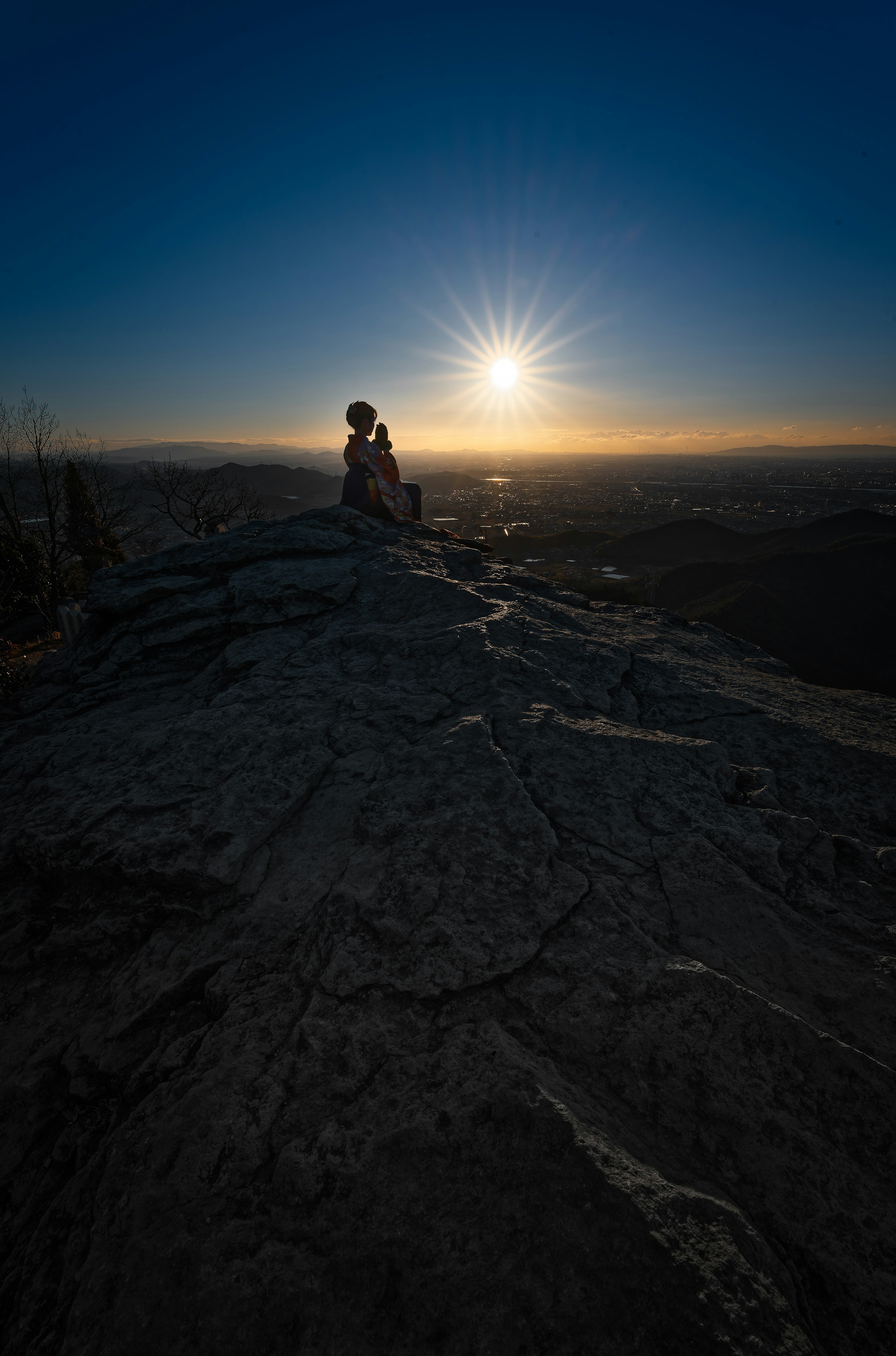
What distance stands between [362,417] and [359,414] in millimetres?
76

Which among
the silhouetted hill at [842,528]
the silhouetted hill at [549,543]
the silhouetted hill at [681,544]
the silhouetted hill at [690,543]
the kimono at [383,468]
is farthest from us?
the silhouetted hill at [549,543]

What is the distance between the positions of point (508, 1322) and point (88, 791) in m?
3.34

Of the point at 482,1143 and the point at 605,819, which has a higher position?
the point at 605,819

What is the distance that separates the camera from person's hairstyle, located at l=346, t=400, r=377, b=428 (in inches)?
350

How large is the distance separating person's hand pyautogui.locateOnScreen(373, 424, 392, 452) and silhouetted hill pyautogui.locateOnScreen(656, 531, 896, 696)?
10.5 m

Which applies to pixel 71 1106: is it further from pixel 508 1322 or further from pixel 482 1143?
pixel 508 1322

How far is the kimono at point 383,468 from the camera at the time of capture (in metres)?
8.83

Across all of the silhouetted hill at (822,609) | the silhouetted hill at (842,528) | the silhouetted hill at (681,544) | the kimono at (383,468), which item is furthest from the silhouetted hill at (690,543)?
the kimono at (383,468)

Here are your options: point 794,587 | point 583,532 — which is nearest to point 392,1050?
point 794,587

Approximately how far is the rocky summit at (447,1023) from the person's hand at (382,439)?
623 cm

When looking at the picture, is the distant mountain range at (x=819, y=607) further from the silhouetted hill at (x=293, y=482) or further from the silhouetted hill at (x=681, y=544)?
the silhouetted hill at (x=293, y=482)

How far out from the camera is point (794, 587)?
20.5 meters

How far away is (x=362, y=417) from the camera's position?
350 inches

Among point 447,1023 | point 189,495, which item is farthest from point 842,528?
point 189,495
